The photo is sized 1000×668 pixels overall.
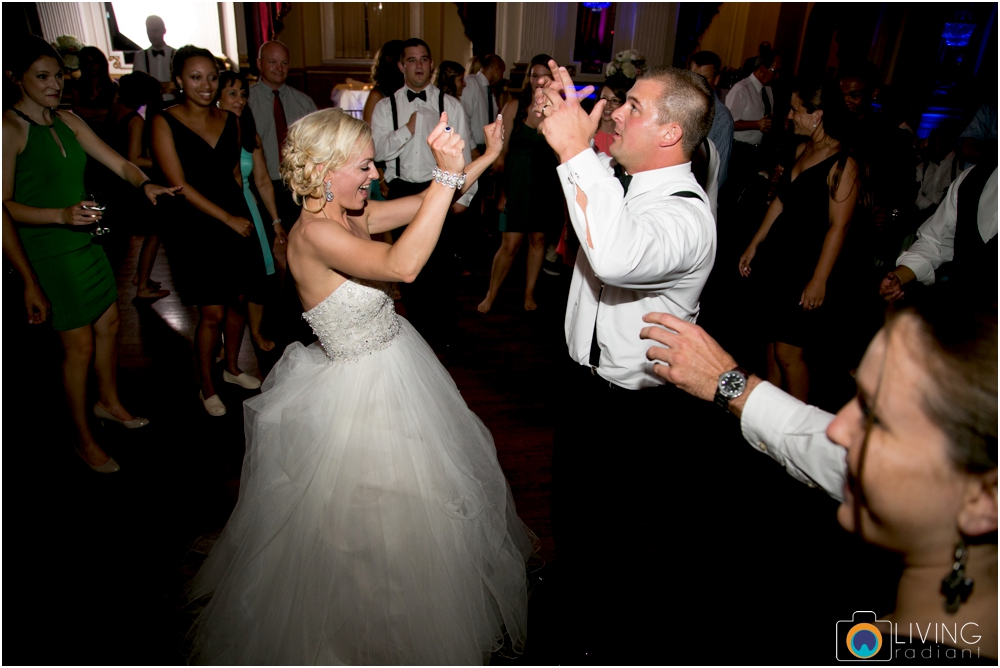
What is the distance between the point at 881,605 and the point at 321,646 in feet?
4.34

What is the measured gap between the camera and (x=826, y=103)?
2.45 meters

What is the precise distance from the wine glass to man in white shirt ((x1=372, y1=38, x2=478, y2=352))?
6.14ft

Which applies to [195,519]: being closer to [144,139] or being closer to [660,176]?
[660,176]

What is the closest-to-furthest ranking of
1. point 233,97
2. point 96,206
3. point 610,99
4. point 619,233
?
point 619,233, point 96,206, point 233,97, point 610,99

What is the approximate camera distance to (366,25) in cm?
1125

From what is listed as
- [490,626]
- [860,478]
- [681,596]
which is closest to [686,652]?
[681,596]

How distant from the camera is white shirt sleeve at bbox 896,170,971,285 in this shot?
209 cm

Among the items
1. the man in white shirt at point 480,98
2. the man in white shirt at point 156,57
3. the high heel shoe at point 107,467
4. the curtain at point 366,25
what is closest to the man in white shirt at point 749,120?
the man in white shirt at point 480,98

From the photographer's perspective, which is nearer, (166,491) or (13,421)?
(166,491)

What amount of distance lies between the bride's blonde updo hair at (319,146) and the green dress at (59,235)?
1077 mm

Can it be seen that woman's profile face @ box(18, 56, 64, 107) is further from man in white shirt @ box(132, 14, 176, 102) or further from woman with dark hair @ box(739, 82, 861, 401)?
man in white shirt @ box(132, 14, 176, 102)

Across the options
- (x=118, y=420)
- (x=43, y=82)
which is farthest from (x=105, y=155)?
(x=118, y=420)

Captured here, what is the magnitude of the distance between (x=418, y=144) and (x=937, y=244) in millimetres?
2849

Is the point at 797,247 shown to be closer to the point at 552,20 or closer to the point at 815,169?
the point at 815,169
